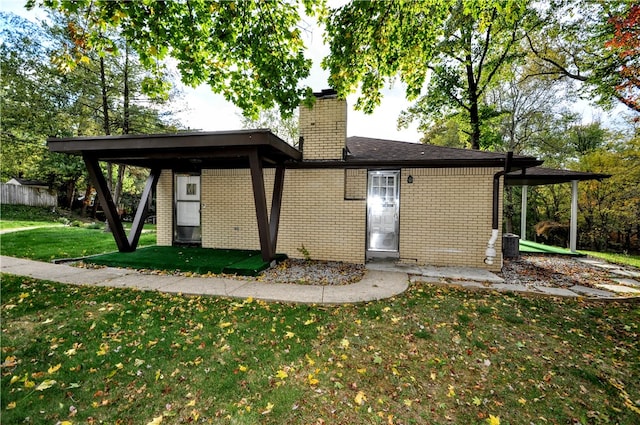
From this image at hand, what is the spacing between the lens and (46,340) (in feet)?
9.92

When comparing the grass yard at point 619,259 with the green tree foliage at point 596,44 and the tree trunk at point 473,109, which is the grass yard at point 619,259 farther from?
the tree trunk at point 473,109

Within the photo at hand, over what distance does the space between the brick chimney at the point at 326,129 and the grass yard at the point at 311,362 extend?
438 cm

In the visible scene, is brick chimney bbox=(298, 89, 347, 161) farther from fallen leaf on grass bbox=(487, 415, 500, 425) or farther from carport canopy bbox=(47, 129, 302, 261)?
fallen leaf on grass bbox=(487, 415, 500, 425)

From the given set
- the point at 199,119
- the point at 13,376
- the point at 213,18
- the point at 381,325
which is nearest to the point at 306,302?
the point at 381,325

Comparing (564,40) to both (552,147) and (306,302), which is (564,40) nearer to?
(552,147)

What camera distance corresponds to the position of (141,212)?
7.58m

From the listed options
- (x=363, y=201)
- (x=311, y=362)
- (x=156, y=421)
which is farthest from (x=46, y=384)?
(x=363, y=201)

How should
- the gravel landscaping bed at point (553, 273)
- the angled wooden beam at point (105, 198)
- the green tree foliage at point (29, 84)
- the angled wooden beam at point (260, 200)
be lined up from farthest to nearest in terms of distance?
the green tree foliage at point (29, 84) < the angled wooden beam at point (105, 198) < the gravel landscaping bed at point (553, 273) < the angled wooden beam at point (260, 200)

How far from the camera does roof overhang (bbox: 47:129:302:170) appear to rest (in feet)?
16.5

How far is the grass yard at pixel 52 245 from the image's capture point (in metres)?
6.85

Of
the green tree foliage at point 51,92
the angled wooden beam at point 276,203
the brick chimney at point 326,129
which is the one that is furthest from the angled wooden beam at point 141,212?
the green tree foliage at point 51,92

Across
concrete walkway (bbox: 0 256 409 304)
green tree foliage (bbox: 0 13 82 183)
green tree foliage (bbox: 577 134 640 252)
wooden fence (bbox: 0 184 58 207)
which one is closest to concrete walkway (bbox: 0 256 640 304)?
concrete walkway (bbox: 0 256 409 304)

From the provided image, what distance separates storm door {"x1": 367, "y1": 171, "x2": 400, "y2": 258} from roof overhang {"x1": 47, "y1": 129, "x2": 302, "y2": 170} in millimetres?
2608

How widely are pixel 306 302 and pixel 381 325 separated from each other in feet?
4.01
